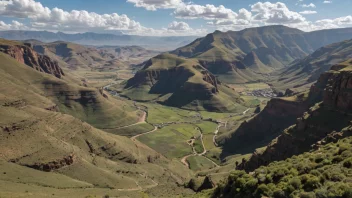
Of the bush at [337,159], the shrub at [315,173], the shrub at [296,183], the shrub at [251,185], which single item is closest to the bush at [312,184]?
the shrub at [296,183]

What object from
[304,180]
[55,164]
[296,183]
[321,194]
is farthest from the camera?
[55,164]

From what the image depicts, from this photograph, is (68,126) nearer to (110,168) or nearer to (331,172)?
(110,168)

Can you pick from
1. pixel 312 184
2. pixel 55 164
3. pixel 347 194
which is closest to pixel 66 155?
pixel 55 164

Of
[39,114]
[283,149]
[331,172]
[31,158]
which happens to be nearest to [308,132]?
[283,149]

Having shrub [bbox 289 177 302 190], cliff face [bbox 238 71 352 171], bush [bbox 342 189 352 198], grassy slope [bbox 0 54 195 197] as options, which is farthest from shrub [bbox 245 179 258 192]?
cliff face [bbox 238 71 352 171]

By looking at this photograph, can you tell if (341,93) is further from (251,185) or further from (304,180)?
(304,180)

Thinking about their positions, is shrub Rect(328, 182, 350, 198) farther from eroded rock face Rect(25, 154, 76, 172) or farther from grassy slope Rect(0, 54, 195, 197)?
eroded rock face Rect(25, 154, 76, 172)
